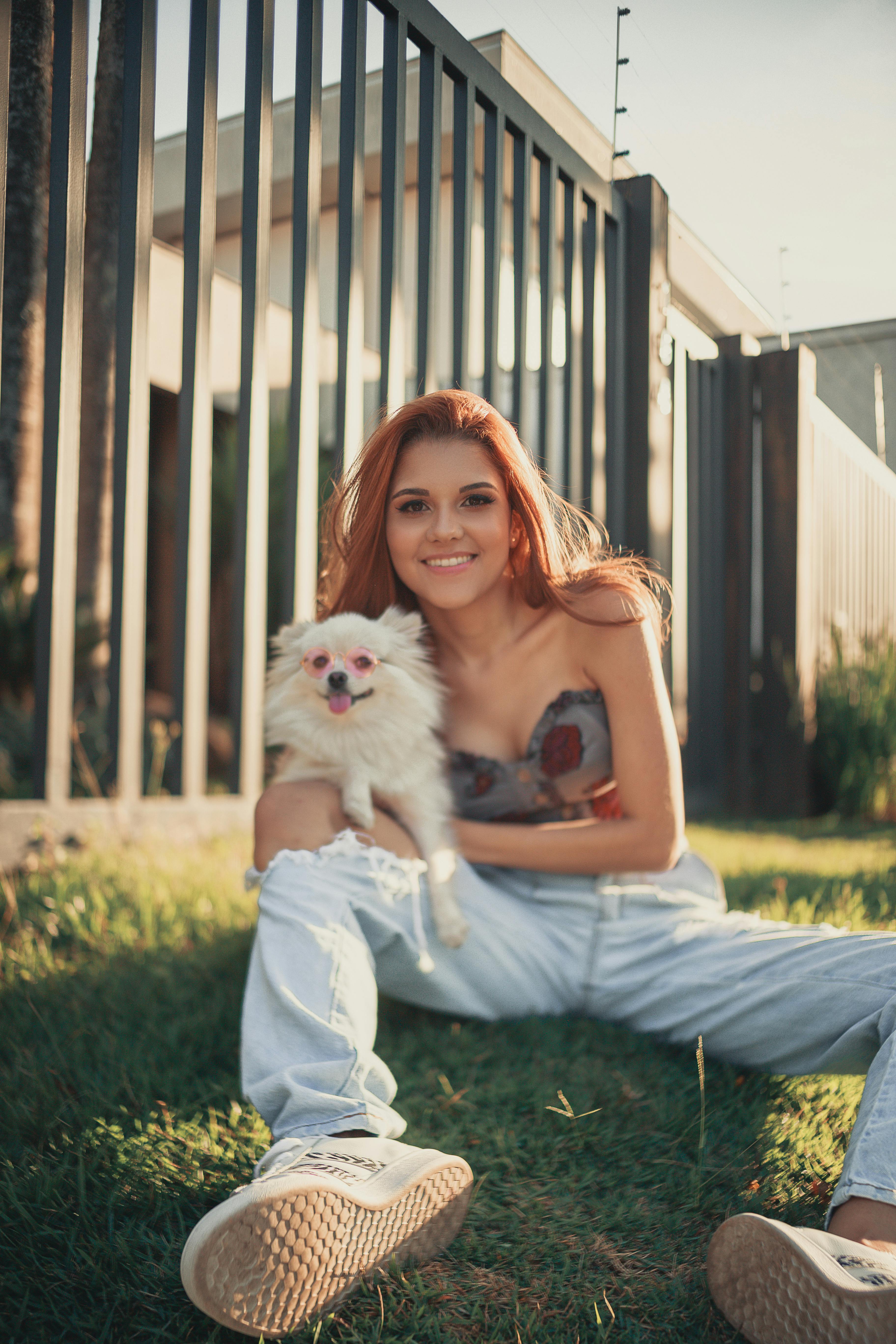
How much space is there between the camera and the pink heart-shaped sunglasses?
1595 mm

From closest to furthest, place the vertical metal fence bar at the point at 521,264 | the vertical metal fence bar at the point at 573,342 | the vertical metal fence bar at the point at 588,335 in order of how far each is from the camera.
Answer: the vertical metal fence bar at the point at 521,264 → the vertical metal fence bar at the point at 573,342 → the vertical metal fence bar at the point at 588,335

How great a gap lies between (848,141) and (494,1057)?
8.69ft

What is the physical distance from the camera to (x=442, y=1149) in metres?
1.38

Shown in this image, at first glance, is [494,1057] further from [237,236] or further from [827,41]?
[237,236]

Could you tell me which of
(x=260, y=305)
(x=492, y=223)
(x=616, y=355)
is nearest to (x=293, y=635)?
(x=260, y=305)

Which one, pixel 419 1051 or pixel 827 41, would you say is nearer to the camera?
pixel 419 1051

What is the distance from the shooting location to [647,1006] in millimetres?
1671

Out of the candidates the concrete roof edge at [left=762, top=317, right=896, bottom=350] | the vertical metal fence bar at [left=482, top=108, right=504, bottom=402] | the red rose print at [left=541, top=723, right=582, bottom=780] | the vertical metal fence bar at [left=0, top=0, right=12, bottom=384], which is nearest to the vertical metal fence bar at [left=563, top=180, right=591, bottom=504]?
the vertical metal fence bar at [left=482, top=108, right=504, bottom=402]

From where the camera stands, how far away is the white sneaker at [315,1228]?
93 cm

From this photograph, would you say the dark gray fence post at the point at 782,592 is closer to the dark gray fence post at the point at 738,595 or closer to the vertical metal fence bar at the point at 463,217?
the dark gray fence post at the point at 738,595

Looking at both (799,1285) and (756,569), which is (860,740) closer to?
(756,569)

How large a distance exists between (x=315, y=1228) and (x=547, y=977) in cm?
83

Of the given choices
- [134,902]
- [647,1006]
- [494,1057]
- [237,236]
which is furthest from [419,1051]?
[237,236]

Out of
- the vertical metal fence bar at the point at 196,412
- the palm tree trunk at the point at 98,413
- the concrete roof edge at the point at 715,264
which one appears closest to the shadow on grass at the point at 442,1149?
the vertical metal fence bar at the point at 196,412
